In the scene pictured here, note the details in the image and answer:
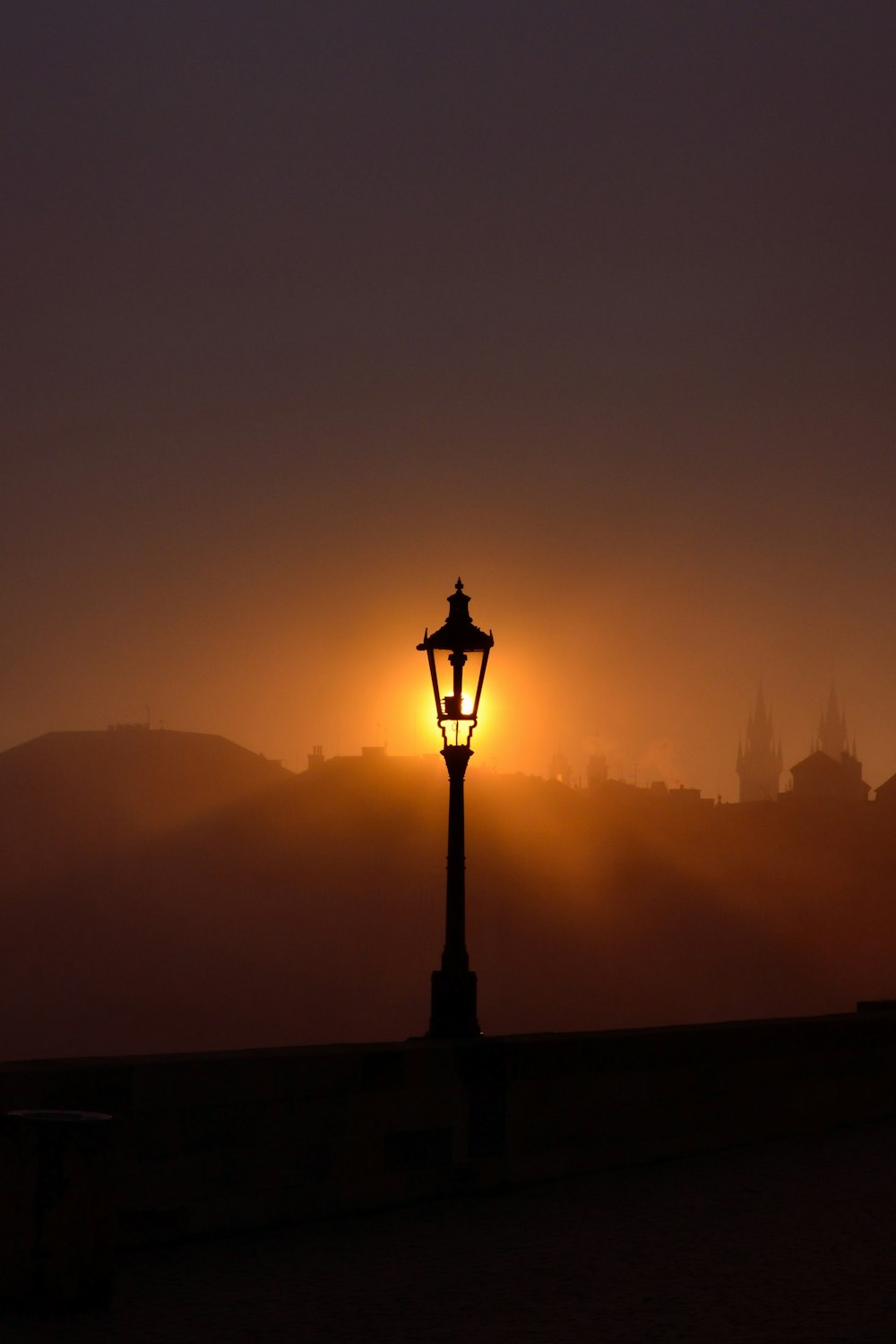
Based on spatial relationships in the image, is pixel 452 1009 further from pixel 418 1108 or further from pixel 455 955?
pixel 418 1108

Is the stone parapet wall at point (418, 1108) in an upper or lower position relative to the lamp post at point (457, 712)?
lower

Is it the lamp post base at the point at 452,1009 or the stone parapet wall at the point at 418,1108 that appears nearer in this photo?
the stone parapet wall at the point at 418,1108

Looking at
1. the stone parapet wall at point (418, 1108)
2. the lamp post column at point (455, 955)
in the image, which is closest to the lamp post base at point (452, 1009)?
the lamp post column at point (455, 955)

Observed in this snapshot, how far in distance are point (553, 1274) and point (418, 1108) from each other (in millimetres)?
2175

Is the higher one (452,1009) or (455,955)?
(455,955)

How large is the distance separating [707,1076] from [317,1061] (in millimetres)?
3998

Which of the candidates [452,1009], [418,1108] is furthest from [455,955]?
[418,1108]

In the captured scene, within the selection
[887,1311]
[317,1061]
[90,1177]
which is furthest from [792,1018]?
[90,1177]

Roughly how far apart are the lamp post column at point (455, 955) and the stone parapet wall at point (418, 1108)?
59 cm

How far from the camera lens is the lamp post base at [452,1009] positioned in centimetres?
1180

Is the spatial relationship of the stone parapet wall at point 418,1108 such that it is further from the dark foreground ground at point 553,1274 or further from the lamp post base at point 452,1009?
the lamp post base at point 452,1009

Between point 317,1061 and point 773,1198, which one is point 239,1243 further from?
point 773,1198

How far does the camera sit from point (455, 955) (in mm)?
12352

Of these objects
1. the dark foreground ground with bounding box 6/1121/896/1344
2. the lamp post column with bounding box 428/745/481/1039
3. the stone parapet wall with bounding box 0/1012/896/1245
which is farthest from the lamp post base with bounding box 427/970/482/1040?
the dark foreground ground with bounding box 6/1121/896/1344
